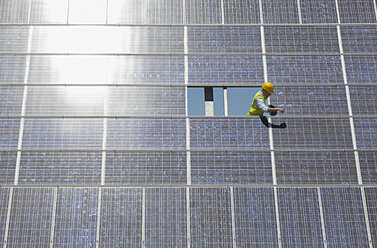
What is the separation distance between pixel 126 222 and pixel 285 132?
546 cm

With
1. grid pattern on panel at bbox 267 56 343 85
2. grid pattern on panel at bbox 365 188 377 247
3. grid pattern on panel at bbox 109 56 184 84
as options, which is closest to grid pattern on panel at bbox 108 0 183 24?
grid pattern on panel at bbox 109 56 184 84

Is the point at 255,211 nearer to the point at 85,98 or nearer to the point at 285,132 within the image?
the point at 285,132

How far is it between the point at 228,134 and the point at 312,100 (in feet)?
9.66

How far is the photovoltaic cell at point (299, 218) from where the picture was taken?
1118 centimetres

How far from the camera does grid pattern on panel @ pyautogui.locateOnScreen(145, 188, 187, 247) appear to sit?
11.1m

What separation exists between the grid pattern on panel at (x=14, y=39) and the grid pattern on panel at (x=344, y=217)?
1057 centimetres

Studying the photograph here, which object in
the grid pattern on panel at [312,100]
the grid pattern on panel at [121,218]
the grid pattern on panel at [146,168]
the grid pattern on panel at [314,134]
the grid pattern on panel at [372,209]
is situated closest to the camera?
the grid pattern on panel at [121,218]

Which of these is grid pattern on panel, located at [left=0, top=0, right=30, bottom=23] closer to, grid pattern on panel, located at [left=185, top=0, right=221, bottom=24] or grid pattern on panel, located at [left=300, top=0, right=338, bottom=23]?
grid pattern on panel, located at [left=185, top=0, right=221, bottom=24]

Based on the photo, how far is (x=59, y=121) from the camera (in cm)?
1226

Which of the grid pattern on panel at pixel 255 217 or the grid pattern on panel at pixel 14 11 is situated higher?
the grid pattern on panel at pixel 14 11

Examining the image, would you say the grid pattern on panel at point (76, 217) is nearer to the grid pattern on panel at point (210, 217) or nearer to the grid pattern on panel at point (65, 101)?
the grid pattern on panel at point (65, 101)

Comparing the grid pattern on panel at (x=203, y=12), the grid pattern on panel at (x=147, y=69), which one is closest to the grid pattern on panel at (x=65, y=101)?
the grid pattern on panel at (x=147, y=69)

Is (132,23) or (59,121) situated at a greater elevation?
(132,23)

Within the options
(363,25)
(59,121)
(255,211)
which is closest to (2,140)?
(59,121)
